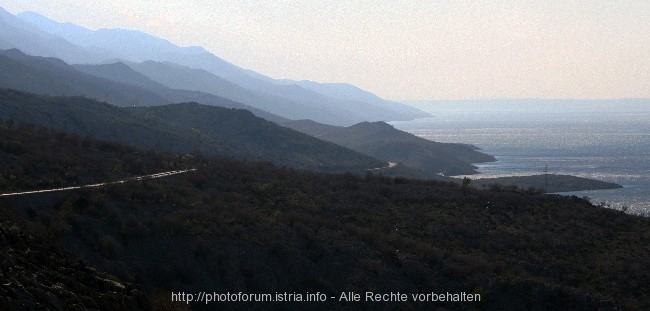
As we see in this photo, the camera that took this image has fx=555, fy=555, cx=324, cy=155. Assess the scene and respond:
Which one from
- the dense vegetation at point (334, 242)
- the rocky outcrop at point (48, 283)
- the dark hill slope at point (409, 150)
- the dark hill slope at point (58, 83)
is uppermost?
the dark hill slope at point (58, 83)

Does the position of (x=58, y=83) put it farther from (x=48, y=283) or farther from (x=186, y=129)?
(x=48, y=283)

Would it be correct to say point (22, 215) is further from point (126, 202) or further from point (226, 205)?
point (226, 205)

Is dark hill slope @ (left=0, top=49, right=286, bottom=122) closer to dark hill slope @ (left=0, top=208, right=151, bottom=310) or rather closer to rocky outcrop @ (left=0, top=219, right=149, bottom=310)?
dark hill slope @ (left=0, top=208, right=151, bottom=310)

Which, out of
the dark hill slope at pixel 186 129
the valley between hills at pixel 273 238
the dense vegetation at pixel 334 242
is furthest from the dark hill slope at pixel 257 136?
the dense vegetation at pixel 334 242

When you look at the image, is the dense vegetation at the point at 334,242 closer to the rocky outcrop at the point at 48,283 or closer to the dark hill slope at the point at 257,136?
the rocky outcrop at the point at 48,283

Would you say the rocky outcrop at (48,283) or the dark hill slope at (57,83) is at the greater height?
the dark hill slope at (57,83)

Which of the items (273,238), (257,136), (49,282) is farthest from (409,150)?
(49,282)
